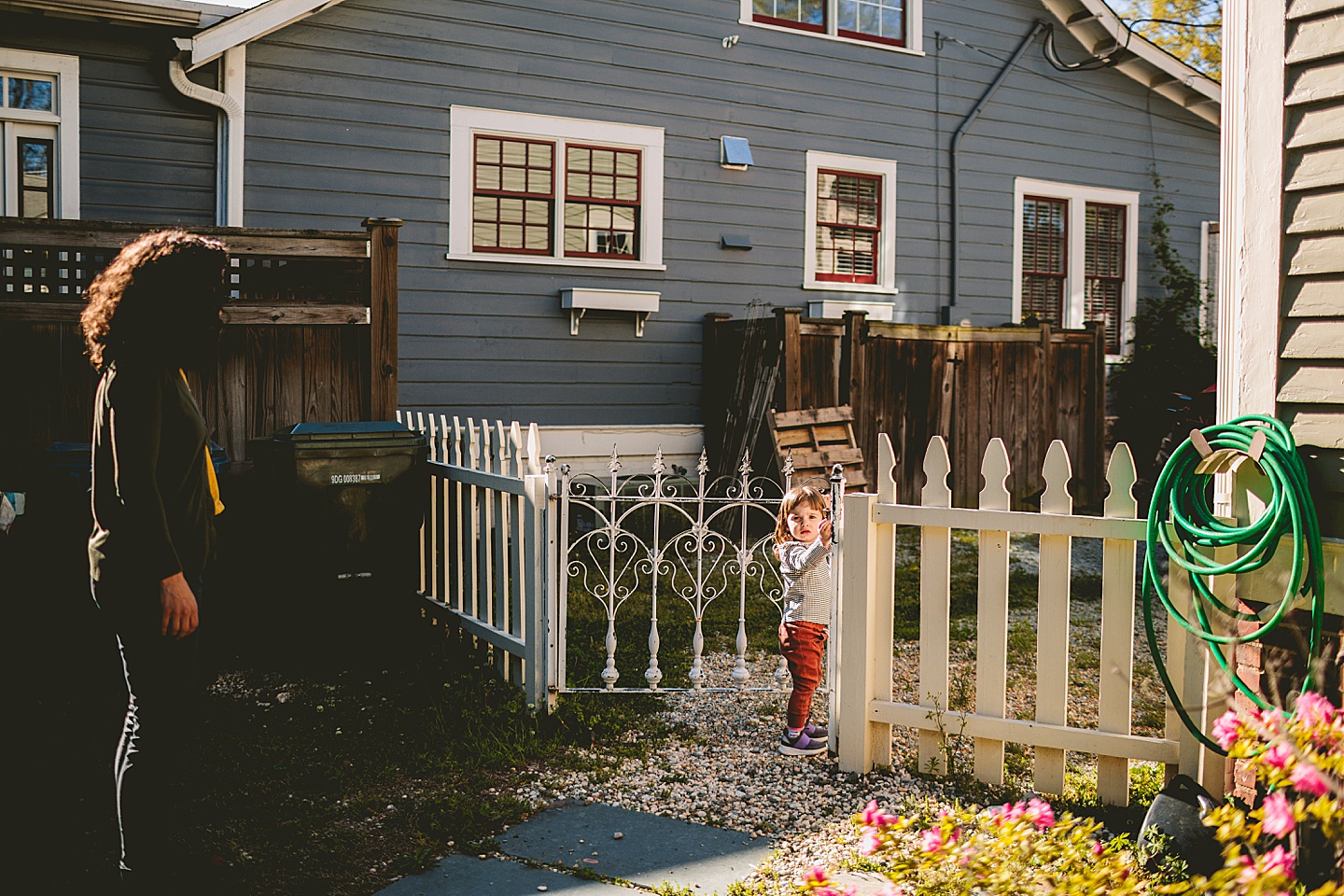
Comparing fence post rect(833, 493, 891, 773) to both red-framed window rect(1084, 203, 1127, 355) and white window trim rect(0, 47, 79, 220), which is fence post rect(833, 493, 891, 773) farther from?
red-framed window rect(1084, 203, 1127, 355)

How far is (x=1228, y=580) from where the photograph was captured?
364cm

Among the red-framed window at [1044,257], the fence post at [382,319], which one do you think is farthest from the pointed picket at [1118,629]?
the red-framed window at [1044,257]

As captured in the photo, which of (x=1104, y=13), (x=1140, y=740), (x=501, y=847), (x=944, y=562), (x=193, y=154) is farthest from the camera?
(x=1104, y=13)

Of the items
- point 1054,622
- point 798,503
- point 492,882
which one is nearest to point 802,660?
point 798,503

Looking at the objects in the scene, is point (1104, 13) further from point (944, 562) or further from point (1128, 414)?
point (944, 562)

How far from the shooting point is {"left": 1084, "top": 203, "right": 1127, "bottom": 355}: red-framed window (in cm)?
1346

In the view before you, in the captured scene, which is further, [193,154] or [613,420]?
[613,420]

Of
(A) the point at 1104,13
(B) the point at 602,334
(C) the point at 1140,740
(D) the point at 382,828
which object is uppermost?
(A) the point at 1104,13

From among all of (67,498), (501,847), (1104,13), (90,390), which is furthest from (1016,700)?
(1104,13)

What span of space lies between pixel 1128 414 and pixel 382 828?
11275 mm

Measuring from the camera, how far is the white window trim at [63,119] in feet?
27.2

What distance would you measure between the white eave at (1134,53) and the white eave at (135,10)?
912cm

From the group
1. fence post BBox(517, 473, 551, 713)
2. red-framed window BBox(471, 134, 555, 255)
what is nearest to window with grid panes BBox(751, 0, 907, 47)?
red-framed window BBox(471, 134, 555, 255)

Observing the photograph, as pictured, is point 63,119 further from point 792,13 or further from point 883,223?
point 883,223
